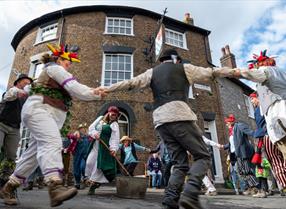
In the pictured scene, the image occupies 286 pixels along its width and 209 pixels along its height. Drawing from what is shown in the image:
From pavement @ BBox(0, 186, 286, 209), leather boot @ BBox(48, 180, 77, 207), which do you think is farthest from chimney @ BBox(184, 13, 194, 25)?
leather boot @ BBox(48, 180, 77, 207)

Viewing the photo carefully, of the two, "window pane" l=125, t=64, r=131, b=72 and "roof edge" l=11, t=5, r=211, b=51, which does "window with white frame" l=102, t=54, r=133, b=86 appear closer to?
"window pane" l=125, t=64, r=131, b=72

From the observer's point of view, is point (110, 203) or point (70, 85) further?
point (110, 203)

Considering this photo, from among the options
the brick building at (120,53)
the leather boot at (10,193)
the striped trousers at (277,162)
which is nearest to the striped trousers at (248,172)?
the striped trousers at (277,162)

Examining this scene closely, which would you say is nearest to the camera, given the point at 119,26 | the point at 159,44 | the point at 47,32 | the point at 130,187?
the point at 130,187

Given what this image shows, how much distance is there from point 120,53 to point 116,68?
89cm

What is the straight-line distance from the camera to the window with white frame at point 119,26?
560 inches

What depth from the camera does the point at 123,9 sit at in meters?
14.6

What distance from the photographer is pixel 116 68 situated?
13.2 meters

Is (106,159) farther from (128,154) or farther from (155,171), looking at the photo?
(155,171)

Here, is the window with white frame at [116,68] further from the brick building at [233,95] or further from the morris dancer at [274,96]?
the morris dancer at [274,96]

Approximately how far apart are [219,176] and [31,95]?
459 inches

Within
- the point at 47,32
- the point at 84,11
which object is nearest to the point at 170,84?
the point at 84,11

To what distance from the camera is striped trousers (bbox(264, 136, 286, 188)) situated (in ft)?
12.1

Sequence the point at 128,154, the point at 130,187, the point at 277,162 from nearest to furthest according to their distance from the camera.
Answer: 1. the point at 277,162
2. the point at 130,187
3. the point at 128,154
